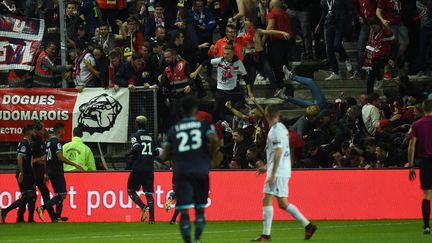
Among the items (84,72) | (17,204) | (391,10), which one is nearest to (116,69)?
(84,72)

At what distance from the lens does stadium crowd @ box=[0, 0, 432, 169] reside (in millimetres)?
25109

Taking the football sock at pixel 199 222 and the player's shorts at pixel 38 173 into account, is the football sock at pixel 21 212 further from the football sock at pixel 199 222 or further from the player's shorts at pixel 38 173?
the football sock at pixel 199 222

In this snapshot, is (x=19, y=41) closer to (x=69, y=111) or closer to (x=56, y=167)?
(x=69, y=111)

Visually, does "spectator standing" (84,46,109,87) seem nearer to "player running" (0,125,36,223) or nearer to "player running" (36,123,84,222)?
"player running" (0,125,36,223)

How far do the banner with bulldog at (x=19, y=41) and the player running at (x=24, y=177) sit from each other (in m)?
2.85

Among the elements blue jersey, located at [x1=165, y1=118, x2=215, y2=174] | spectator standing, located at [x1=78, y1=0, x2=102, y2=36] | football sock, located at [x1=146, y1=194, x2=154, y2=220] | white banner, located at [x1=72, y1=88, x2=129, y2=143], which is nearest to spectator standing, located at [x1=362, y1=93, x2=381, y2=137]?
football sock, located at [x1=146, y1=194, x2=154, y2=220]

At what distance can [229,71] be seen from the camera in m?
26.9

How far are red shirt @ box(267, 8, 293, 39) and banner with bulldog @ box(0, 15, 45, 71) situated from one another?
5265 millimetres

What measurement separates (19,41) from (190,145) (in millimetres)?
14263

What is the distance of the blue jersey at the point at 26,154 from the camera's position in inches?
1012

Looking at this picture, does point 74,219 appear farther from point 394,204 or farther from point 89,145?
point 394,204

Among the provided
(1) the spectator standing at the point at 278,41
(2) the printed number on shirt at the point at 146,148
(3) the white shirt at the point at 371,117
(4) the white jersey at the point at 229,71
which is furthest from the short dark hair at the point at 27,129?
(3) the white shirt at the point at 371,117

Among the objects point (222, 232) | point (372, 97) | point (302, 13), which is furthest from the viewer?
point (302, 13)

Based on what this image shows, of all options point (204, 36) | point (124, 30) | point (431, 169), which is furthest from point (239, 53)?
point (431, 169)
